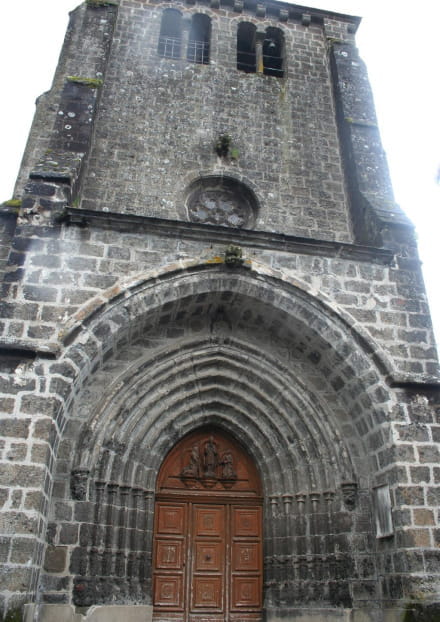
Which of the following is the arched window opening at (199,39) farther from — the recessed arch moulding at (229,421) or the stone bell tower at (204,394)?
the recessed arch moulding at (229,421)

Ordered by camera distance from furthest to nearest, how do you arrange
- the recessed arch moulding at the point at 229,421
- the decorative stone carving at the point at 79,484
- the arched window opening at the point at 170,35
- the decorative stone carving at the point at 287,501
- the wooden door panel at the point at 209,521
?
the arched window opening at the point at 170,35
the wooden door panel at the point at 209,521
the decorative stone carving at the point at 287,501
the recessed arch moulding at the point at 229,421
the decorative stone carving at the point at 79,484

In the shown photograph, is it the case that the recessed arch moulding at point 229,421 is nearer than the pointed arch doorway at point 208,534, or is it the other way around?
the recessed arch moulding at point 229,421

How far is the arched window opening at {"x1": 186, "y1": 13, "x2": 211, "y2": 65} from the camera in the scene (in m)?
10.0

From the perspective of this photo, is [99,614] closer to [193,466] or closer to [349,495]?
[193,466]

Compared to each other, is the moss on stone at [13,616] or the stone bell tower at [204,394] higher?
the stone bell tower at [204,394]

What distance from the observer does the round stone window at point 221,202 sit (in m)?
8.31

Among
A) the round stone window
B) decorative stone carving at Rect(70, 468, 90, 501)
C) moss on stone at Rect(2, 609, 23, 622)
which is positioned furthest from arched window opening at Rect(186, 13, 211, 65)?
moss on stone at Rect(2, 609, 23, 622)

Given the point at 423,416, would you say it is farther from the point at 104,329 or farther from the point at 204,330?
the point at 104,329

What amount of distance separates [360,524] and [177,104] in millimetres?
6856

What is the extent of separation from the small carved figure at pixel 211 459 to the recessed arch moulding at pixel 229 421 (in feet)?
0.86

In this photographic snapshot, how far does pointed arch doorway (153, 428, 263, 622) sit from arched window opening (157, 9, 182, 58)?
6758mm

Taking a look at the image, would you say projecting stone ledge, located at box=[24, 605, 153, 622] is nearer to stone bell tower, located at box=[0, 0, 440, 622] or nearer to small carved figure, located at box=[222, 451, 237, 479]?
stone bell tower, located at box=[0, 0, 440, 622]

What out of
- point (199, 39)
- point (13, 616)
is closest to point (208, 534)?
point (13, 616)

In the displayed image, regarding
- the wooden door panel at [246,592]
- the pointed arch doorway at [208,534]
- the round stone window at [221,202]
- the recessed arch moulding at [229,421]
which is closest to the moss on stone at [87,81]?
the round stone window at [221,202]
